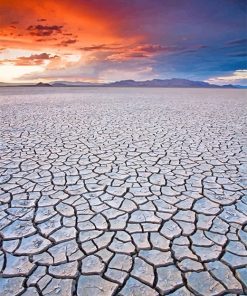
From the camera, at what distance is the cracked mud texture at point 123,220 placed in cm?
166

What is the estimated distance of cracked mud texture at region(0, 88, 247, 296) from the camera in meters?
1.66

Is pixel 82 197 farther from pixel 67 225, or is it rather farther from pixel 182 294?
pixel 182 294

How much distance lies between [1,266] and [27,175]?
164 centimetres

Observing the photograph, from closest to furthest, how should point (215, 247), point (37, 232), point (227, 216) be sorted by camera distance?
point (215, 247), point (37, 232), point (227, 216)

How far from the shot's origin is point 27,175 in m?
3.29

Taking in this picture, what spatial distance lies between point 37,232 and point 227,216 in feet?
5.44

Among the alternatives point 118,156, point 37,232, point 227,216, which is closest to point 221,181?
point 227,216

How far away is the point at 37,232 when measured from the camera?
6.98 ft

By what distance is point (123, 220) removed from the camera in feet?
7.52

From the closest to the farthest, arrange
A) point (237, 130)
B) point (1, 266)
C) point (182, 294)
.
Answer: point (182, 294) < point (1, 266) < point (237, 130)

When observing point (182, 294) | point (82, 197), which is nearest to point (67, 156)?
point (82, 197)

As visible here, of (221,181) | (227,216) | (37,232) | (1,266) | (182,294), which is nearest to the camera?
(182,294)

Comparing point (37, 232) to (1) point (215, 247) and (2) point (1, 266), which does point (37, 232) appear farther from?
(1) point (215, 247)

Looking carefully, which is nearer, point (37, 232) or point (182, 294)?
point (182, 294)
